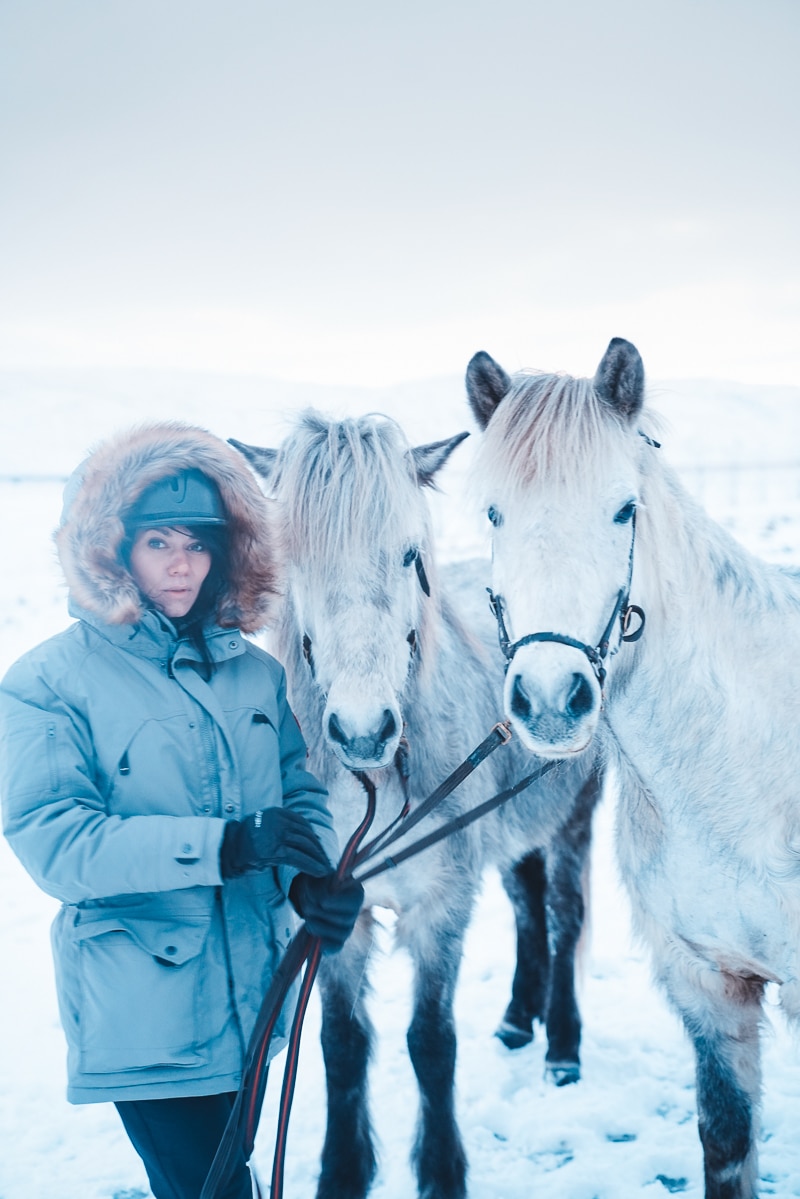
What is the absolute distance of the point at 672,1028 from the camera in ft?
10.7

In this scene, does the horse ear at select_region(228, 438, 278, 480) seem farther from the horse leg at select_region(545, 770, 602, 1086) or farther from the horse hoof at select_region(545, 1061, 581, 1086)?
the horse hoof at select_region(545, 1061, 581, 1086)

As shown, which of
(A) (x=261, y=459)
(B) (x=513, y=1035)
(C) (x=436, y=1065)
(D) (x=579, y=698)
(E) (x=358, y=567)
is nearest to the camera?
(D) (x=579, y=698)

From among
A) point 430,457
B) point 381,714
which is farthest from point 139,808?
point 430,457

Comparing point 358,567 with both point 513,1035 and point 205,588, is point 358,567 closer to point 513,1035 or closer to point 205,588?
point 205,588

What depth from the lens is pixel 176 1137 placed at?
5.11 feet

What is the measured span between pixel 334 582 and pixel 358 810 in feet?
2.54

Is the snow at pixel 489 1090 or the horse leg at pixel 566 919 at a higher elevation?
the horse leg at pixel 566 919

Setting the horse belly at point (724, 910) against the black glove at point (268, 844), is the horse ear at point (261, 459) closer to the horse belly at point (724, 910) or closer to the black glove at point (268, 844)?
the black glove at point (268, 844)

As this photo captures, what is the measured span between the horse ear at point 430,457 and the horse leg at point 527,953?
1.80 metres

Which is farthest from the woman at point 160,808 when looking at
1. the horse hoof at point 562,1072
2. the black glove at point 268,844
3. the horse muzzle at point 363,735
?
the horse hoof at point 562,1072

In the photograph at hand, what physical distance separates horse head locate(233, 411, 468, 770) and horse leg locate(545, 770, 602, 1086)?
1.49 m

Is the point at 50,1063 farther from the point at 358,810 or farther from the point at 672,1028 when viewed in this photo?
the point at 672,1028

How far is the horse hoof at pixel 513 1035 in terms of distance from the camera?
10.9 ft

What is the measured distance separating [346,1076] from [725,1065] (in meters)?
1.20
